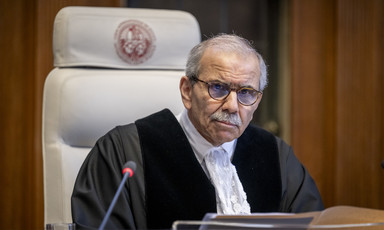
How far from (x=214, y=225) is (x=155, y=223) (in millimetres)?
775

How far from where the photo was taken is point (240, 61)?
6.53 feet

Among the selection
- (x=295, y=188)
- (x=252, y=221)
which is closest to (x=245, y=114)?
(x=295, y=188)

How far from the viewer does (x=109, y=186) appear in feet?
6.45

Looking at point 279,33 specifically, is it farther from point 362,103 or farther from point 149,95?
point 149,95

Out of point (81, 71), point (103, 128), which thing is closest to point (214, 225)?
point (103, 128)

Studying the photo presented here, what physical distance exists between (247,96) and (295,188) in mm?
505

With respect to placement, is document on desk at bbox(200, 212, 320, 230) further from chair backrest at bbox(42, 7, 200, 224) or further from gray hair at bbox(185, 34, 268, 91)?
chair backrest at bbox(42, 7, 200, 224)

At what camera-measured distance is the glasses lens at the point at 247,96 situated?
197 cm

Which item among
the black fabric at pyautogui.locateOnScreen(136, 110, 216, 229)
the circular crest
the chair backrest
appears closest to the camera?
the black fabric at pyautogui.locateOnScreen(136, 110, 216, 229)

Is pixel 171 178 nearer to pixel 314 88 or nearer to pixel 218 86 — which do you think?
pixel 218 86

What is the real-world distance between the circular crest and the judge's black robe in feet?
0.96

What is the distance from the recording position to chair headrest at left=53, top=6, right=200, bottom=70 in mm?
2251

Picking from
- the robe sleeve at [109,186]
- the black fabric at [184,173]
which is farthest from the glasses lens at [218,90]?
the robe sleeve at [109,186]

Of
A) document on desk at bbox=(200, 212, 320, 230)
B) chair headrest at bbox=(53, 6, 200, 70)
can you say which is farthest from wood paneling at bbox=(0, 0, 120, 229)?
document on desk at bbox=(200, 212, 320, 230)
